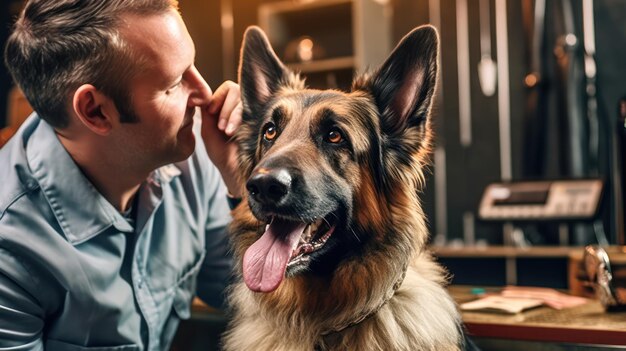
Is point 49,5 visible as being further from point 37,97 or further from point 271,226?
point 271,226

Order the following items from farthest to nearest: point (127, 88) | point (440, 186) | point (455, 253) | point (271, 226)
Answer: point (440, 186)
point (455, 253)
point (127, 88)
point (271, 226)

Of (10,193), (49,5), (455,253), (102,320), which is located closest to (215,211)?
(102,320)

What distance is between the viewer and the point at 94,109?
1.34 meters

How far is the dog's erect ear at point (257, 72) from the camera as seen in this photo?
1278 mm

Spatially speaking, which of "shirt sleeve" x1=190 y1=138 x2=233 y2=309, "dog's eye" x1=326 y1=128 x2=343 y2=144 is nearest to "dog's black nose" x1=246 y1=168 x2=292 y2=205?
"dog's eye" x1=326 y1=128 x2=343 y2=144

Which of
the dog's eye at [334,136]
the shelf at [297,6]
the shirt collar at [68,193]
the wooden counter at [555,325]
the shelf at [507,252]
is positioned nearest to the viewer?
the wooden counter at [555,325]

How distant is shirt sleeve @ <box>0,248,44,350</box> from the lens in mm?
1221

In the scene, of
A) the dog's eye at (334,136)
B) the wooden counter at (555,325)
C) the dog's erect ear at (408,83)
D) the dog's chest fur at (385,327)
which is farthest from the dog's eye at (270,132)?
the wooden counter at (555,325)

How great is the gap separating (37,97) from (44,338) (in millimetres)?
527

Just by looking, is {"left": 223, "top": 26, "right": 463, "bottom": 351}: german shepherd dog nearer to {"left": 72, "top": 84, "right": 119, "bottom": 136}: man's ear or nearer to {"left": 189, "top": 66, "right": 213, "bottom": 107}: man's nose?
{"left": 189, "top": 66, "right": 213, "bottom": 107}: man's nose

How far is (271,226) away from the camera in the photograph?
1.09 metres

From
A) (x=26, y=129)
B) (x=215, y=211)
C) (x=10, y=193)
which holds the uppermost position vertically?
(x=26, y=129)

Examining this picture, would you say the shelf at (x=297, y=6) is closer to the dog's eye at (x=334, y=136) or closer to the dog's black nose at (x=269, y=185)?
the dog's eye at (x=334, y=136)

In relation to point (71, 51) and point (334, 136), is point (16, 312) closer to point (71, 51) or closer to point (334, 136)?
point (71, 51)
